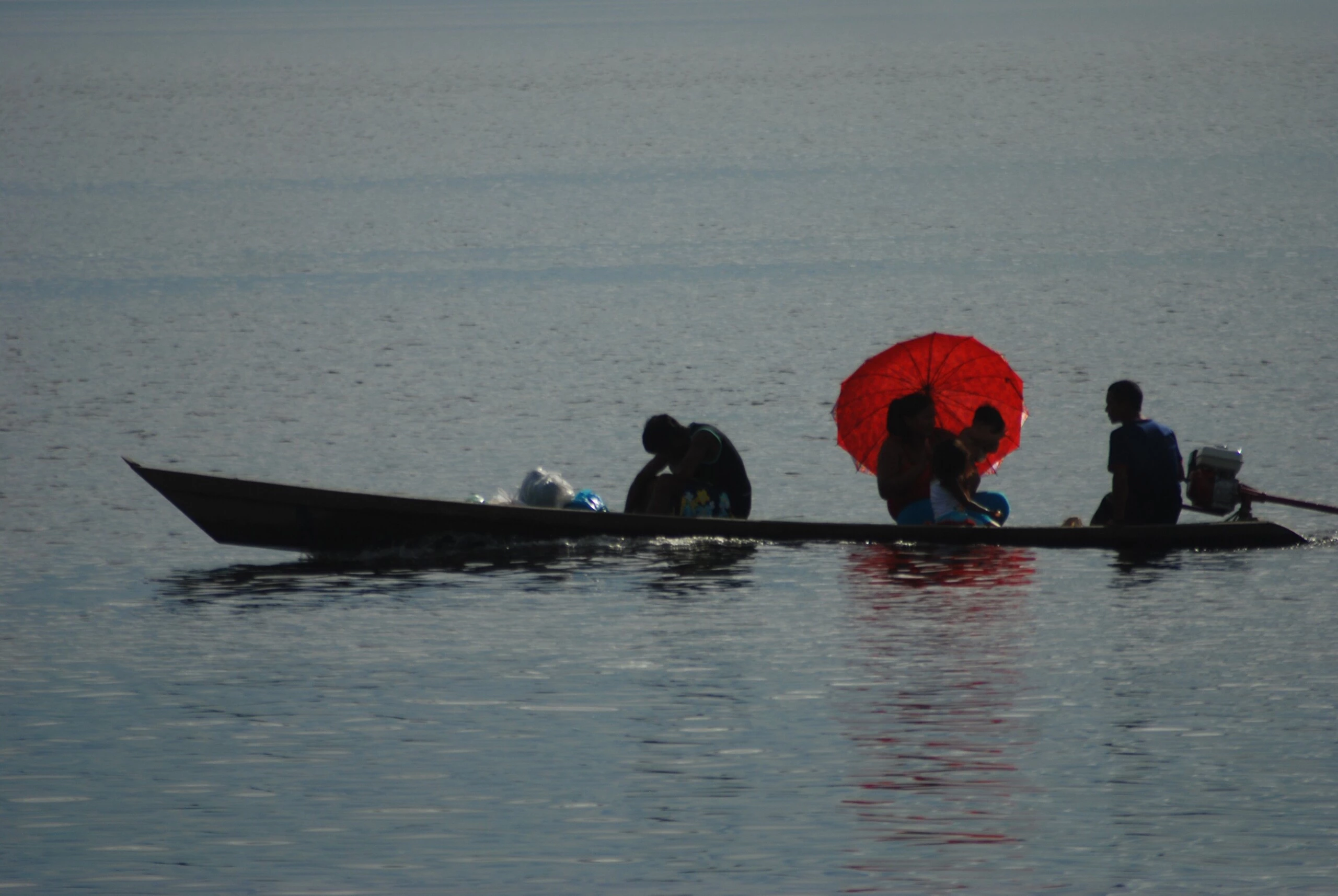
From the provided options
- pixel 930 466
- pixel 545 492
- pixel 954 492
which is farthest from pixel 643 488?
pixel 954 492

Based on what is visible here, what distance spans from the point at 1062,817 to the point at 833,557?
4796 millimetres

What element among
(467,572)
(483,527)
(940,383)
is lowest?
(467,572)

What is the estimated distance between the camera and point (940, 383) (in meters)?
11.4

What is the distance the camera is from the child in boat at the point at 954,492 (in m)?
10.7

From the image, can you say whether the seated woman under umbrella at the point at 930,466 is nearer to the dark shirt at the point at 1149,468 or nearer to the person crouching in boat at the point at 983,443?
the person crouching in boat at the point at 983,443

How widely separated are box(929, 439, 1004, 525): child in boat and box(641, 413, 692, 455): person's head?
52.1 inches

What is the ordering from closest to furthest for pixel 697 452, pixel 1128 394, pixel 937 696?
pixel 937 696
pixel 1128 394
pixel 697 452

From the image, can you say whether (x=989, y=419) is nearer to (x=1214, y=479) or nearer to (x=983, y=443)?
(x=983, y=443)

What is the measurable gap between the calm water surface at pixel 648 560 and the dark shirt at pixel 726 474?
36 cm

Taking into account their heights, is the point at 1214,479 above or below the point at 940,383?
below

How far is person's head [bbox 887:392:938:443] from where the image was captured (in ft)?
35.6

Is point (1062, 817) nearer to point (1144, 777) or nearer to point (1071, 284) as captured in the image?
point (1144, 777)

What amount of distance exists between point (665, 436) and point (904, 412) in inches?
49.5

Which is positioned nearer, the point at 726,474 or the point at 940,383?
the point at 726,474
